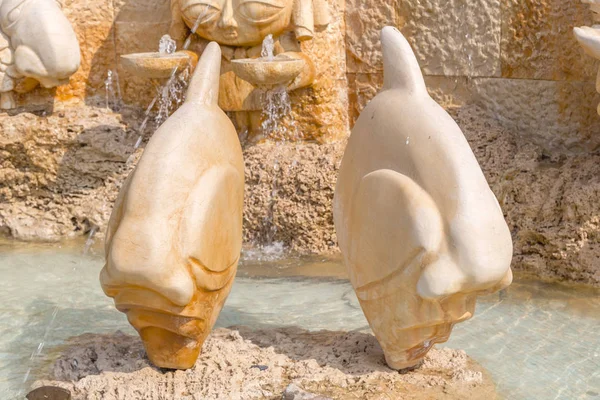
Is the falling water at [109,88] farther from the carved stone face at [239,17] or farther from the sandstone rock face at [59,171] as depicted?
the carved stone face at [239,17]

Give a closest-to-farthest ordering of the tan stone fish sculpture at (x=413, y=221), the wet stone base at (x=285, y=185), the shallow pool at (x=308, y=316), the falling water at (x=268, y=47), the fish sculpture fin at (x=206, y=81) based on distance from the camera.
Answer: the tan stone fish sculpture at (x=413, y=221)
the fish sculpture fin at (x=206, y=81)
the shallow pool at (x=308, y=316)
the wet stone base at (x=285, y=185)
the falling water at (x=268, y=47)

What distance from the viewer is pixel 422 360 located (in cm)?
350

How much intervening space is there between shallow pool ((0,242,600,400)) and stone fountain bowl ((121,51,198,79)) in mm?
1174

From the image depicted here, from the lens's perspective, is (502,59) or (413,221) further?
(502,59)

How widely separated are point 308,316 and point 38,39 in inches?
108

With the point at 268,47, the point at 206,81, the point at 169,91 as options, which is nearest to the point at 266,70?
the point at 268,47

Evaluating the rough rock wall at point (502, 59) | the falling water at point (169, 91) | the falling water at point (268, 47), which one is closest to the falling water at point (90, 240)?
the falling water at point (169, 91)

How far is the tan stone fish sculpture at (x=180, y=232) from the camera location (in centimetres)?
304

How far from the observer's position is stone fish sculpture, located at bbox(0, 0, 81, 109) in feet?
19.1

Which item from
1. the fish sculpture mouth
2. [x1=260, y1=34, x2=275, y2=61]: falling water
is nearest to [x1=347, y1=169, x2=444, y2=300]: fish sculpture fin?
the fish sculpture mouth

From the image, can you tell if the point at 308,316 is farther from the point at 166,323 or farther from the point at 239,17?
the point at 239,17

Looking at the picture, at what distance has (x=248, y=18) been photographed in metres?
5.55

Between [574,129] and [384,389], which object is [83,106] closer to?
[574,129]

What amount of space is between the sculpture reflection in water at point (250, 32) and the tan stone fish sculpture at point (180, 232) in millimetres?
2016
